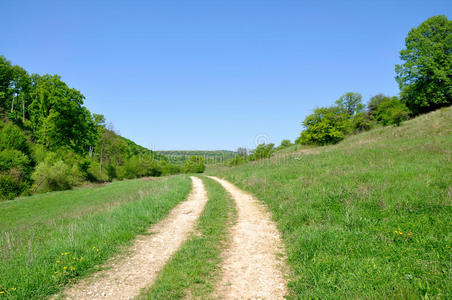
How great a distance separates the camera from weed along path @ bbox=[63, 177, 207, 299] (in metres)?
4.16

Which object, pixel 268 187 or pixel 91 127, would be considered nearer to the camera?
pixel 268 187

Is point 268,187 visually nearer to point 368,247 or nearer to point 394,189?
point 394,189

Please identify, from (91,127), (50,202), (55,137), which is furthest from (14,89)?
(50,202)

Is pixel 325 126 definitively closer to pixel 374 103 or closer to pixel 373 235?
pixel 374 103

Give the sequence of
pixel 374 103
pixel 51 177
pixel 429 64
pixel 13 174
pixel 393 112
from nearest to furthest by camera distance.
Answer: pixel 13 174, pixel 51 177, pixel 429 64, pixel 393 112, pixel 374 103

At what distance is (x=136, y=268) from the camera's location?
507 centimetres

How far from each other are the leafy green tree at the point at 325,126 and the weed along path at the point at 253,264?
126 ft

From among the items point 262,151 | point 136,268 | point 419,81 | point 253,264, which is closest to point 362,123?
point 419,81

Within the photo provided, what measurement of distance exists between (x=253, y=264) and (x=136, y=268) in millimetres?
2876

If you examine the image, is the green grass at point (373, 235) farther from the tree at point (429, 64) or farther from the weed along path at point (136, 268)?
the tree at point (429, 64)

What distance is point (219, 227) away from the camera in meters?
7.79

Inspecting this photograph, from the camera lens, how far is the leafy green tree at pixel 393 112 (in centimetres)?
3838

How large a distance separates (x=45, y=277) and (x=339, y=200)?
30.9 feet

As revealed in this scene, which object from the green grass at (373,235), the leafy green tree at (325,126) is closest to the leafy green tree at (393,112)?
the leafy green tree at (325,126)
